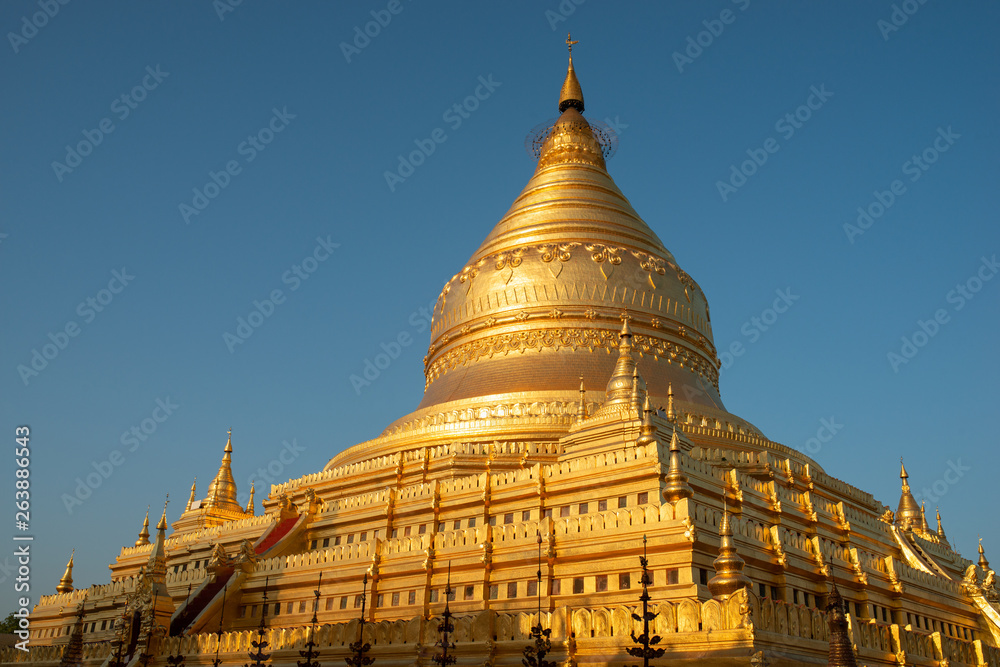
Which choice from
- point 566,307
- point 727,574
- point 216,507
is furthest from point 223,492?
point 727,574

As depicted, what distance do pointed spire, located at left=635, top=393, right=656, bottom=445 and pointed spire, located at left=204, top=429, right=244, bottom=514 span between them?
2971 centimetres

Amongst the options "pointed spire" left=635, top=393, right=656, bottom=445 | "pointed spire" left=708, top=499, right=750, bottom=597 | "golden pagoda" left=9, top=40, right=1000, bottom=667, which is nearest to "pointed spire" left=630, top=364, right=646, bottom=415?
"golden pagoda" left=9, top=40, right=1000, bottom=667

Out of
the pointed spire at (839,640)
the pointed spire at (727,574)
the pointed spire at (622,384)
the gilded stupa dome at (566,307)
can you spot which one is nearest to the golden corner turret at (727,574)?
the pointed spire at (727,574)

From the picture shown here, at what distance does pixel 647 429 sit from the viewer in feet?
87.5

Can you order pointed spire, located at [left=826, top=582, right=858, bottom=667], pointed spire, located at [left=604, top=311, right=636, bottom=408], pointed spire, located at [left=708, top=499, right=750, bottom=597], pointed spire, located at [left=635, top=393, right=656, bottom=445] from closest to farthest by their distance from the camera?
pointed spire, located at [left=826, top=582, right=858, bottom=667]
pointed spire, located at [left=708, top=499, right=750, bottom=597]
pointed spire, located at [left=635, top=393, right=656, bottom=445]
pointed spire, located at [left=604, top=311, right=636, bottom=408]

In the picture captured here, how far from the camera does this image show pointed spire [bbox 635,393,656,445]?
2607 centimetres

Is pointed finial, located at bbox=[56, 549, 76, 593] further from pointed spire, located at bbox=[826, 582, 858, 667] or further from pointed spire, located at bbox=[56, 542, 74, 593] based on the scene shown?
pointed spire, located at bbox=[826, 582, 858, 667]

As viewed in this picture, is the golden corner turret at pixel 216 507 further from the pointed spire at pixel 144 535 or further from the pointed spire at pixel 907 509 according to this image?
the pointed spire at pixel 907 509

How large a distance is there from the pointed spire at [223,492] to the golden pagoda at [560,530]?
6.7 inches

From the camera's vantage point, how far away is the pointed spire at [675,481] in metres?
24.0

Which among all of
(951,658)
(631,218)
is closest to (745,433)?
(951,658)

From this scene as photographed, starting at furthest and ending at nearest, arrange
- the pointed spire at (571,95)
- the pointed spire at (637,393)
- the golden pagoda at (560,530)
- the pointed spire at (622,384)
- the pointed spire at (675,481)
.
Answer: the pointed spire at (571,95), the pointed spire at (622,384), the pointed spire at (637,393), the pointed spire at (675,481), the golden pagoda at (560,530)

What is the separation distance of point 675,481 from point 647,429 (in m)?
2.75

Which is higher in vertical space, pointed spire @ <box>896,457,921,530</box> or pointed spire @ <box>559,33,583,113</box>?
pointed spire @ <box>559,33,583,113</box>
